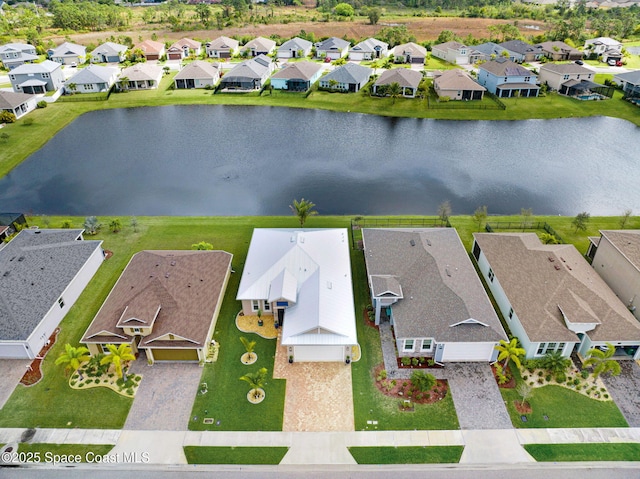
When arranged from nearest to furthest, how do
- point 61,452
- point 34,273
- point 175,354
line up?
point 61,452, point 175,354, point 34,273

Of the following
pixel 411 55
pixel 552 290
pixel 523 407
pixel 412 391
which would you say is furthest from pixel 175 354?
pixel 411 55

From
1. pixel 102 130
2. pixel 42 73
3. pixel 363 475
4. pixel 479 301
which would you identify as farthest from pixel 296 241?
pixel 42 73

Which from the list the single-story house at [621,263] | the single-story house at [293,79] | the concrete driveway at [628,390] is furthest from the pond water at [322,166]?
the concrete driveway at [628,390]

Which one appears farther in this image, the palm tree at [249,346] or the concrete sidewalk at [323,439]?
the palm tree at [249,346]

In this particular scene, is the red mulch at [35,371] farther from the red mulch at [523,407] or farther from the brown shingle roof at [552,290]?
the brown shingle roof at [552,290]

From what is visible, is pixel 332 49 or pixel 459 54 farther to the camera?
pixel 332 49

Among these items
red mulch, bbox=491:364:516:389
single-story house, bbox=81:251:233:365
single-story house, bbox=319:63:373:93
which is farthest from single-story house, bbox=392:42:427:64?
red mulch, bbox=491:364:516:389

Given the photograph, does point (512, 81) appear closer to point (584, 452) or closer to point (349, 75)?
point (349, 75)
